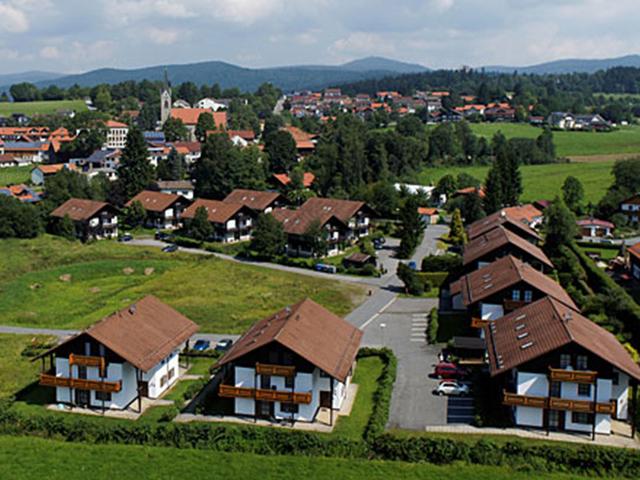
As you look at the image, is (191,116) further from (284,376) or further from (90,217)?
(284,376)

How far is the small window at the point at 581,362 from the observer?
110ft

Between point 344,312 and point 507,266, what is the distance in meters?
12.6

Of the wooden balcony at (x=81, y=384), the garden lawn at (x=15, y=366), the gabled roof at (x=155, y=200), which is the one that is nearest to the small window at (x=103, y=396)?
the wooden balcony at (x=81, y=384)

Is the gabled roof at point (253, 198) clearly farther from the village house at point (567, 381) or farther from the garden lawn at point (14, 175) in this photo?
the village house at point (567, 381)

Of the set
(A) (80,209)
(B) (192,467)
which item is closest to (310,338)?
(B) (192,467)

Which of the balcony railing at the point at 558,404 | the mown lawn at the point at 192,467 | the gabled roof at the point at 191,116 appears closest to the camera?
the mown lawn at the point at 192,467

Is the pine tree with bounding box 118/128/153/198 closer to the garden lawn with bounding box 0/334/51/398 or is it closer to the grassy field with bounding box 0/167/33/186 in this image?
the grassy field with bounding box 0/167/33/186

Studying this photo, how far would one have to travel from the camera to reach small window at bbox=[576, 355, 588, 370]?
1319 inches

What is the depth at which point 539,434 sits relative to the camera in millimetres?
33250

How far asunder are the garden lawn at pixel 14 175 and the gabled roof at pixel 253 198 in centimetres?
4170

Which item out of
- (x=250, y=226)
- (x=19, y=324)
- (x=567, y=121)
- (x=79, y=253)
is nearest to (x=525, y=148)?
(x=567, y=121)

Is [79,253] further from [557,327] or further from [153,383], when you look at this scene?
[557,327]

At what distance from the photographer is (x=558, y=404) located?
3322cm

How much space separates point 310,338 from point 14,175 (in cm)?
9531
